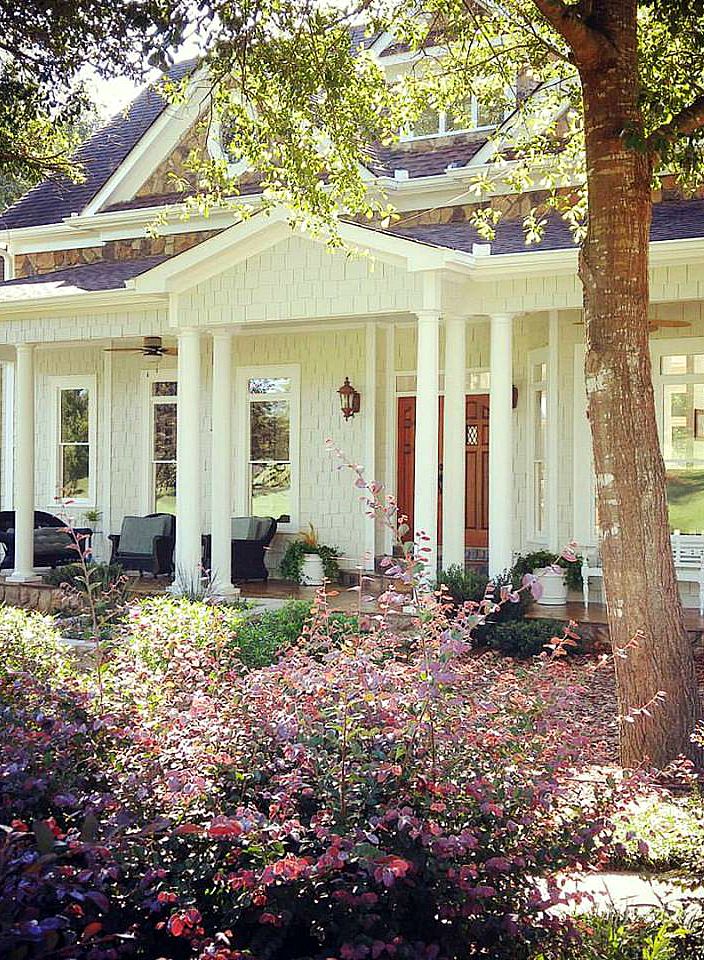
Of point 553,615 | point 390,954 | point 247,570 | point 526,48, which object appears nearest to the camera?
point 390,954

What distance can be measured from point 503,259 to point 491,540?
A: 9.77 feet

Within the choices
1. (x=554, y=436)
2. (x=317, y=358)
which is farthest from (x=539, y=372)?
(x=317, y=358)

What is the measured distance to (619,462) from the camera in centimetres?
661

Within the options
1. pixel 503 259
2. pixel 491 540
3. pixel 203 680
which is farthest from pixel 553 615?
pixel 203 680

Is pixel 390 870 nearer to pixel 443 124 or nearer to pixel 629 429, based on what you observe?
pixel 629 429

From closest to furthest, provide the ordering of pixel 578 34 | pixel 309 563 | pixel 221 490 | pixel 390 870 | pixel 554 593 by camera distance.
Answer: pixel 390 870 → pixel 578 34 → pixel 554 593 → pixel 221 490 → pixel 309 563

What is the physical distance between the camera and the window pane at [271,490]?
1560cm

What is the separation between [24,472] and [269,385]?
3.62 meters

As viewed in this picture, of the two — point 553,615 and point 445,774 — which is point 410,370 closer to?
point 553,615

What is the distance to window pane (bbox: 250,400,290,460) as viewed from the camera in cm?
1570

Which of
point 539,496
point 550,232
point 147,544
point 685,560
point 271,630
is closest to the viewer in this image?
point 271,630

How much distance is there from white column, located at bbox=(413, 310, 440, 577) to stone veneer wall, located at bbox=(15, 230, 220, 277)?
202 inches

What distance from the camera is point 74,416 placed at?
17531mm

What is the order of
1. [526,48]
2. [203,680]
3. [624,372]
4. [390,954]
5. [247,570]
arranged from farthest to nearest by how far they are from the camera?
[247,570] → [526,48] → [624,372] → [203,680] → [390,954]
